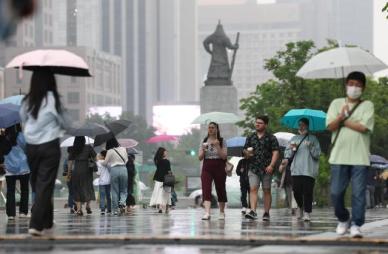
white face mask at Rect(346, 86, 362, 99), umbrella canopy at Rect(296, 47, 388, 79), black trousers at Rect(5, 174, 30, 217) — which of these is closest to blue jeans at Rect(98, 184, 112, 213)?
black trousers at Rect(5, 174, 30, 217)

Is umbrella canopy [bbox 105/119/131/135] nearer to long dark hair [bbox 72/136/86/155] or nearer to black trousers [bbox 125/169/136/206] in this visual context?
long dark hair [bbox 72/136/86/155]

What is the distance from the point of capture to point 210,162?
18.3 metres

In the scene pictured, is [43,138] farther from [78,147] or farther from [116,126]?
[116,126]

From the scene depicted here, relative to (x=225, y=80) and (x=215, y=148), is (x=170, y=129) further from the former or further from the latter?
(x=215, y=148)

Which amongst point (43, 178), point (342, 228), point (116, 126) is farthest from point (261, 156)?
point (116, 126)

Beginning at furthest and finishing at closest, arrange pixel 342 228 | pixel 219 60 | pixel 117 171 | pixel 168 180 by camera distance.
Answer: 1. pixel 219 60
2. pixel 168 180
3. pixel 117 171
4. pixel 342 228

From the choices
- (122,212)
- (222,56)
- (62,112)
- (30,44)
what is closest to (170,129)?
(30,44)

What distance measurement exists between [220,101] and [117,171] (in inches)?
1284

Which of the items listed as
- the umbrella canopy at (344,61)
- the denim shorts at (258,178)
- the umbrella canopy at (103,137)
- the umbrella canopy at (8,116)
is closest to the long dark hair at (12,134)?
the umbrella canopy at (8,116)

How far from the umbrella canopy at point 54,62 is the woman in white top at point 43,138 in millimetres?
405

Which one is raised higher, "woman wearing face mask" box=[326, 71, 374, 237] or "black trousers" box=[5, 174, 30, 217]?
"woman wearing face mask" box=[326, 71, 374, 237]

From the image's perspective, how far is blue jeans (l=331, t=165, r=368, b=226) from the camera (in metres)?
12.3

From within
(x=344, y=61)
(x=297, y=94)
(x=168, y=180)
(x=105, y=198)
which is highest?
(x=297, y=94)

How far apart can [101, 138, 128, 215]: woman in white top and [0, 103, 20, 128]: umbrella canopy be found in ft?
16.5
